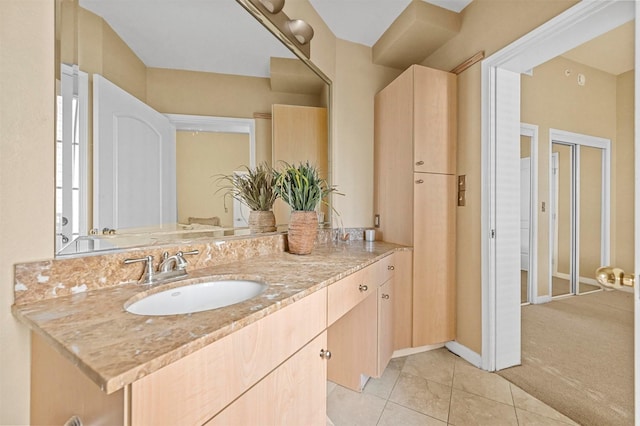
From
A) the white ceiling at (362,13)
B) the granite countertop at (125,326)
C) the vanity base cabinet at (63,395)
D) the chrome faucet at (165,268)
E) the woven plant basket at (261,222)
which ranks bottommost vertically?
the vanity base cabinet at (63,395)

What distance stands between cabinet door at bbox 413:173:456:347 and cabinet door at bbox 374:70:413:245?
0.10 meters

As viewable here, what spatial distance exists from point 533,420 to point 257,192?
1.84 m

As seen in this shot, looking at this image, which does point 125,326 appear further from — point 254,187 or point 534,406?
point 534,406

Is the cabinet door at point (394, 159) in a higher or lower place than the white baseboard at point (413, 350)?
higher

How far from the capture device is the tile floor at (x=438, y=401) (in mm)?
1354

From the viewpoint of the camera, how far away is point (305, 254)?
147 cm

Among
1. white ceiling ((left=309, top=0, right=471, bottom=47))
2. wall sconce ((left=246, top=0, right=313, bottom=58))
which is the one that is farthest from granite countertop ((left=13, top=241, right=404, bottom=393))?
white ceiling ((left=309, top=0, right=471, bottom=47))

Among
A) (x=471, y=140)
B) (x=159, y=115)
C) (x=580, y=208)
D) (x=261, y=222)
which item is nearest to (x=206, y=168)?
(x=159, y=115)

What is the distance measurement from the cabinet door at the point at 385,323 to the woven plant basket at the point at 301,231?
509mm

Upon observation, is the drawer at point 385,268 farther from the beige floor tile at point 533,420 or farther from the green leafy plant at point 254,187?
the beige floor tile at point 533,420

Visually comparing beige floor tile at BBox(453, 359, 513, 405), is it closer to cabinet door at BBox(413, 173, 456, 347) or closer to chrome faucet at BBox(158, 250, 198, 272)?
cabinet door at BBox(413, 173, 456, 347)

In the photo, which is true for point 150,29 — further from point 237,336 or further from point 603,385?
point 603,385

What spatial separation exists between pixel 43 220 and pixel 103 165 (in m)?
0.23

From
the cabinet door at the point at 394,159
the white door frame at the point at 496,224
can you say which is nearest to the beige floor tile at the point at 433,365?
the white door frame at the point at 496,224
